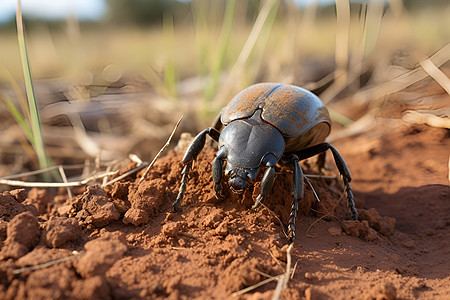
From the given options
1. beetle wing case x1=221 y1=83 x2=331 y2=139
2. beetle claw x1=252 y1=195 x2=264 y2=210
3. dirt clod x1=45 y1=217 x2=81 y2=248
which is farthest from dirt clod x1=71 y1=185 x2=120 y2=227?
beetle wing case x1=221 y1=83 x2=331 y2=139

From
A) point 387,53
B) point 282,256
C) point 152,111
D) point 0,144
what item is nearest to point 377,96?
point 387,53

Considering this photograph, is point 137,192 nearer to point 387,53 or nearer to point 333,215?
point 333,215

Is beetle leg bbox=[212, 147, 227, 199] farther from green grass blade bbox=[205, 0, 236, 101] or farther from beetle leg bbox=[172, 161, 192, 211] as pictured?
green grass blade bbox=[205, 0, 236, 101]

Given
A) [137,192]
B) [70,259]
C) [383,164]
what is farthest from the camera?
[383,164]

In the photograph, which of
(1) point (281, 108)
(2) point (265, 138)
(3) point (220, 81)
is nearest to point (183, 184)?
(2) point (265, 138)

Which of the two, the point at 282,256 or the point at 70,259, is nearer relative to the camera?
the point at 70,259

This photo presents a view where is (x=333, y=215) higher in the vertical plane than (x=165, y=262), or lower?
lower
